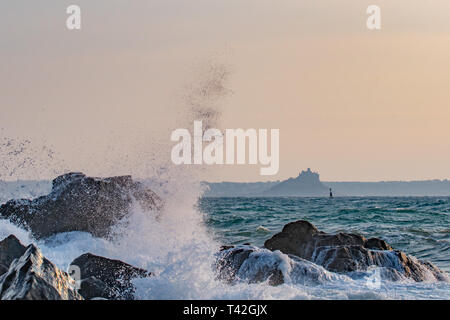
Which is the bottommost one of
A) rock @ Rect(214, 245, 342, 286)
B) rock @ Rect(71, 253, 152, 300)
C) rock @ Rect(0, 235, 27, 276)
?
rock @ Rect(214, 245, 342, 286)

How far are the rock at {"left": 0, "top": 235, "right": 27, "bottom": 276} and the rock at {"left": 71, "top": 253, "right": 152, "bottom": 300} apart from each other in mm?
883

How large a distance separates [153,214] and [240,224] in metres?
13.6

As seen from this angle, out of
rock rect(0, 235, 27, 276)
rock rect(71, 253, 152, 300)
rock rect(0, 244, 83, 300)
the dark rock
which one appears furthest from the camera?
the dark rock

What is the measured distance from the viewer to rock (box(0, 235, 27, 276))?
10014 millimetres

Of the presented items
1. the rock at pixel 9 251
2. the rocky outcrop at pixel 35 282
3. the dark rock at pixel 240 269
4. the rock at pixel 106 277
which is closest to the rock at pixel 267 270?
the dark rock at pixel 240 269

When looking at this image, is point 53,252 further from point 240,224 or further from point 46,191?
point 240,224

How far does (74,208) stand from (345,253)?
6301 millimetres

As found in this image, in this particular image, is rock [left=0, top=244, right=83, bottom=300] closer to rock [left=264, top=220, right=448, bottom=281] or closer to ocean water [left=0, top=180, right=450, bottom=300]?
ocean water [left=0, top=180, right=450, bottom=300]

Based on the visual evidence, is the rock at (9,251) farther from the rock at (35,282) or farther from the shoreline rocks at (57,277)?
the rock at (35,282)

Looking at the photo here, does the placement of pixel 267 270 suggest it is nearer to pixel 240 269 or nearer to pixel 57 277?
pixel 240 269

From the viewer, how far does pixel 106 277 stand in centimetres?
993

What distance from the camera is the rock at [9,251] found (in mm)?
10014

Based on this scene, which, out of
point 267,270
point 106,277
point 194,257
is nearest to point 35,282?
point 106,277

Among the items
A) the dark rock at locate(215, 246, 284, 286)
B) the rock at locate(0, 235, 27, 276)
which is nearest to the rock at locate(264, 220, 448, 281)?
the dark rock at locate(215, 246, 284, 286)
